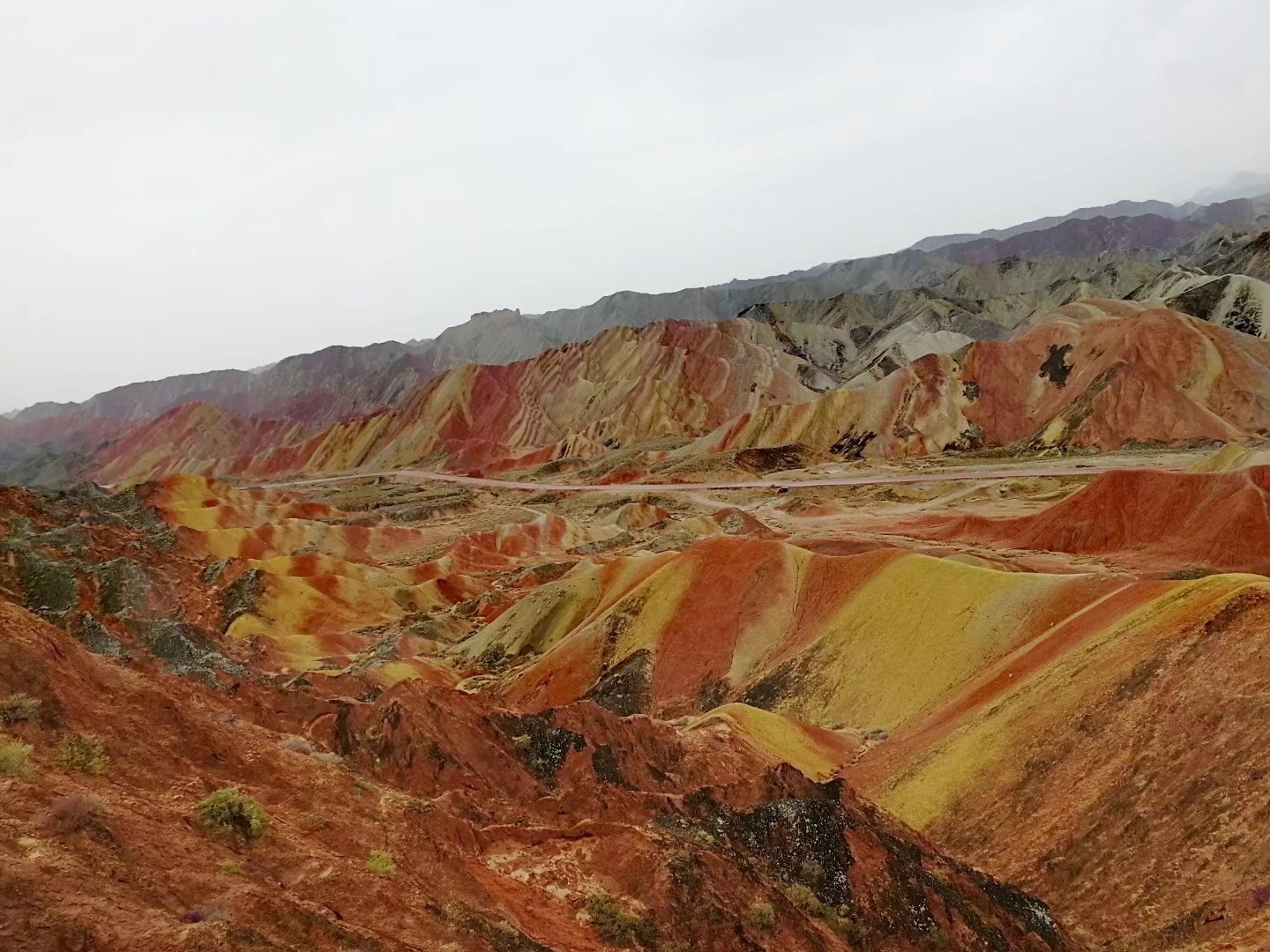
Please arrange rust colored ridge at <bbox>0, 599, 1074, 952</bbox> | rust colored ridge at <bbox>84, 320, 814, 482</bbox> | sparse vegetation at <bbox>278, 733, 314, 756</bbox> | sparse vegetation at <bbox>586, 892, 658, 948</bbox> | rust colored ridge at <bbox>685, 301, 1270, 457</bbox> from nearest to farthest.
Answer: rust colored ridge at <bbox>0, 599, 1074, 952</bbox> → sparse vegetation at <bbox>586, 892, 658, 948</bbox> → sparse vegetation at <bbox>278, 733, 314, 756</bbox> → rust colored ridge at <bbox>685, 301, 1270, 457</bbox> → rust colored ridge at <bbox>84, 320, 814, 482</bbox>

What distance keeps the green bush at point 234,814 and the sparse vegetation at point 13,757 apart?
76.4 inches

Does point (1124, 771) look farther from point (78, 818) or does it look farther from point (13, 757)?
point (13, 757)

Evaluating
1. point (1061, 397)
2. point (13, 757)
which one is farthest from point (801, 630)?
point (1061, 397)

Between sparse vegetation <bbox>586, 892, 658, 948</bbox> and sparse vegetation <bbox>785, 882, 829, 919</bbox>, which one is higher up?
sparse vegetation <bbox>586, 892, 658, 948</bbox>

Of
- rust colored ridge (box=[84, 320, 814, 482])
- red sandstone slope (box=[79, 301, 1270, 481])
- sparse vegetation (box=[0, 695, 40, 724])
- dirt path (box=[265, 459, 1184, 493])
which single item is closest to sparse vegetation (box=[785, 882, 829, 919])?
sparse vegetation (box=[0, 695, 40, 724])

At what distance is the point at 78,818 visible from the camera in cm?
781

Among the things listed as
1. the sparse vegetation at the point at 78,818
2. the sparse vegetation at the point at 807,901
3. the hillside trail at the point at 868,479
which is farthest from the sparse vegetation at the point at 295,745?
the hillside trail at the point at 868,479

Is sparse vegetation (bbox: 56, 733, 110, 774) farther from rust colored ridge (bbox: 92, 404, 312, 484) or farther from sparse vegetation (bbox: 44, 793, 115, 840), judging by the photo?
rust colored ridge (bbox: 92, 404, 312, 484)

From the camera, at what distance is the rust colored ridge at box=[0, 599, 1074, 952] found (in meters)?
7.61

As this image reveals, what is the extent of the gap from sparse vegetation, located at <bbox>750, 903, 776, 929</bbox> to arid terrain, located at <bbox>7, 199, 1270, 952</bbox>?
0.05m

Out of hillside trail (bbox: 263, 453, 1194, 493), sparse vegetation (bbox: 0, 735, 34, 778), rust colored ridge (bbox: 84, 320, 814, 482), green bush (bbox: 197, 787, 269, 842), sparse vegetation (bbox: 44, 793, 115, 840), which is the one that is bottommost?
hillside trail (bbox: 263, 453, 1194, 493)

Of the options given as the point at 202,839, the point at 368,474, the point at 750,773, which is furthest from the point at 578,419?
the point at 202,839

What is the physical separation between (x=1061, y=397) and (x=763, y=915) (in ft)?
293

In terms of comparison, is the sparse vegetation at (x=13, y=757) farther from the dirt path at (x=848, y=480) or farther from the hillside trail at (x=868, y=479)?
the hillside trail at (x=868, y=479)
